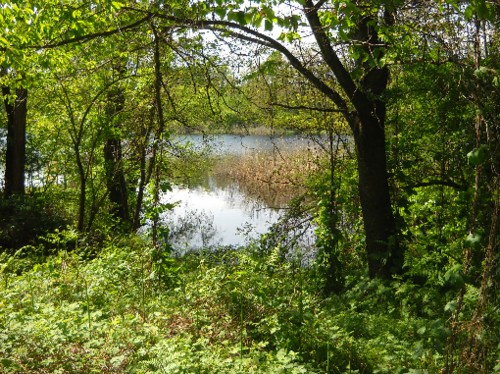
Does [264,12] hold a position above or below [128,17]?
below

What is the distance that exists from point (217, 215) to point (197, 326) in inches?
517

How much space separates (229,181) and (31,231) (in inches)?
413

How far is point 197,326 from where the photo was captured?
14.7 feet

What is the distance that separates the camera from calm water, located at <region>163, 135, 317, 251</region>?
14.7m

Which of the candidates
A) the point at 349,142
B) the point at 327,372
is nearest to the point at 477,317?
the point at 327,372

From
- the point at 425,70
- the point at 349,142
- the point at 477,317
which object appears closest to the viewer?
the point at 477,317

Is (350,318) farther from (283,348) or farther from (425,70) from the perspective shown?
(425,70)

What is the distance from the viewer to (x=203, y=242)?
14266 millimetres

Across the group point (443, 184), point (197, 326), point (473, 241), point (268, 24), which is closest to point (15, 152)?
point (197, 326)

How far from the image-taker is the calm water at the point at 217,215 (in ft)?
48.2

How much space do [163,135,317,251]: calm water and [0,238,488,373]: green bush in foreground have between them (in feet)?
24.0

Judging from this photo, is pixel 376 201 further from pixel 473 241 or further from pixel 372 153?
pixel 473 241

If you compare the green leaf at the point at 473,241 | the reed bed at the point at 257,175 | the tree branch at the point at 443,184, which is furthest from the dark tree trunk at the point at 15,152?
the green leaf at the point at 473,241

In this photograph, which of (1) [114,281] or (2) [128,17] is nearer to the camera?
(1) [114,281]
